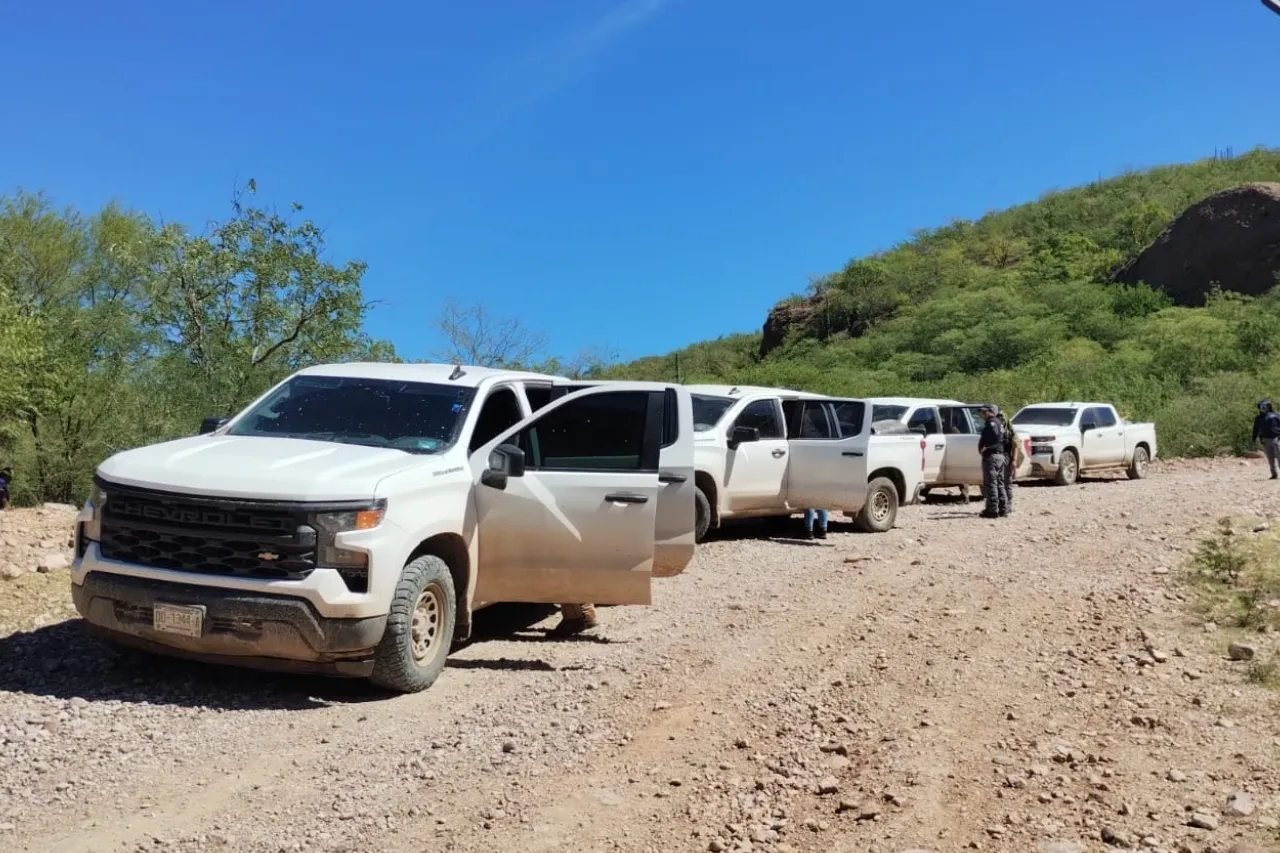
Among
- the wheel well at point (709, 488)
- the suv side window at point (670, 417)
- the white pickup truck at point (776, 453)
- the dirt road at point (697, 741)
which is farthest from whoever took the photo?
the white pickup truck at point (776, 453)

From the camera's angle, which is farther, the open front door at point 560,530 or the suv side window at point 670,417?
the suv side window at point 670,417

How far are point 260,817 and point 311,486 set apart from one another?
183 cm

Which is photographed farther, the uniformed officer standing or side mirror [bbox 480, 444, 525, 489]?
the uniformed officer standing

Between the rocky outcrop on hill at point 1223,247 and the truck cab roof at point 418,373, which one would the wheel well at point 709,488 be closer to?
the truck cab roof at point 418,373

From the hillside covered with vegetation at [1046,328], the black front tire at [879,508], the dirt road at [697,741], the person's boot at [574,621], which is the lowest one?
the dirt road at [697,741]

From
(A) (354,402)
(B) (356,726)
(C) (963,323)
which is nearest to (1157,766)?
(B) (356,726)

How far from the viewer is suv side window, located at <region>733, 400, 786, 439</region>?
12.1m

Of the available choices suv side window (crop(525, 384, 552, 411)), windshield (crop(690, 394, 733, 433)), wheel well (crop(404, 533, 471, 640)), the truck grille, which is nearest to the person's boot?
wheel well (crop(404, 533, 471, 640))

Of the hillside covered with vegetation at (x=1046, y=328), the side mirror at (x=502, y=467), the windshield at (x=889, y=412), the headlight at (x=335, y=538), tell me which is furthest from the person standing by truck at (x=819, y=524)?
the hillside covered with vegetation at (x=1046, y=328)

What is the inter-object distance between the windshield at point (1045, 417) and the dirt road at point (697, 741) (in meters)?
14.5

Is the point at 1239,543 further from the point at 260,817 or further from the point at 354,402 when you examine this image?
the point at 260,817

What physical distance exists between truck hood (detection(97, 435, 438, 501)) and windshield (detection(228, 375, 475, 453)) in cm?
27

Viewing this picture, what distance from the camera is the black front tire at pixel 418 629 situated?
556cm

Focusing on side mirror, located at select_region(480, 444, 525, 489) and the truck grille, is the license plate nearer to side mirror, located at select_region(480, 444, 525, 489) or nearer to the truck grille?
the truck grille
